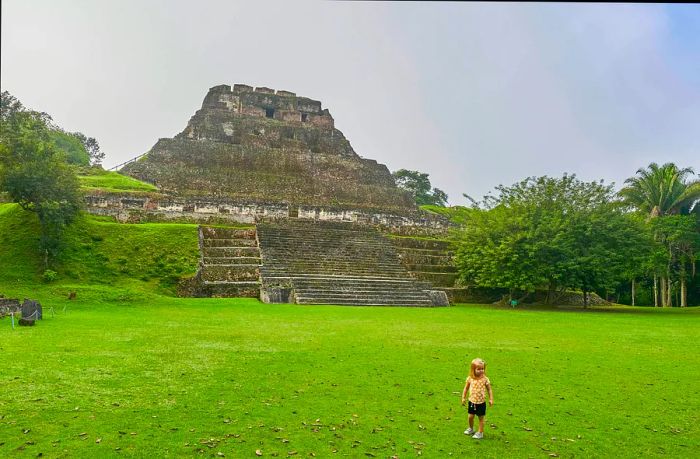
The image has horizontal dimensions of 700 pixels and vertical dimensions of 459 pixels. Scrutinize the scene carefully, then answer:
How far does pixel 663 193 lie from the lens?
2978 centimetres

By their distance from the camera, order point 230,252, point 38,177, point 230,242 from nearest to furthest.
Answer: point 38,177
point 230,252
point 230,242

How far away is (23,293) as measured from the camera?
51.0 ft

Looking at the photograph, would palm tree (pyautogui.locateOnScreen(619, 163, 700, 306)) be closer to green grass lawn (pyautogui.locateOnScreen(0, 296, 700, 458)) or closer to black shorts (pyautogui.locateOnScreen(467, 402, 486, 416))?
green grass lawn (pyautogui.locateOnScreen(0, 296, 700, 458))

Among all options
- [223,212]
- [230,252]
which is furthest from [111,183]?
[230,252]

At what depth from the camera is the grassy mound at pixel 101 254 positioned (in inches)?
696

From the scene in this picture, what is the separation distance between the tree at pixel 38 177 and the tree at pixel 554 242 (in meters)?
15.2

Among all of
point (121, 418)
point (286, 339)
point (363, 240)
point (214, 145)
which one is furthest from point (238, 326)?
point (214, 145)

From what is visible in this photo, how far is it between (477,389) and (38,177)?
16805 millimetres

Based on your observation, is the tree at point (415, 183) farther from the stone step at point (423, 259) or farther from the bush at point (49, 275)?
the bush at point (49, 275)

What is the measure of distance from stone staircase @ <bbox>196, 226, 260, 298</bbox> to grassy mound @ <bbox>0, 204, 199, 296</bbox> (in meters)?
0.54

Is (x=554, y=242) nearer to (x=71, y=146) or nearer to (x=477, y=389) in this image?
(x=477, y=389)

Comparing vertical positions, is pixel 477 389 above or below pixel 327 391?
above

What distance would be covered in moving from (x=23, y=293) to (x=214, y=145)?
1852cm

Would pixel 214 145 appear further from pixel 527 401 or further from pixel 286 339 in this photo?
pixel 527 401
